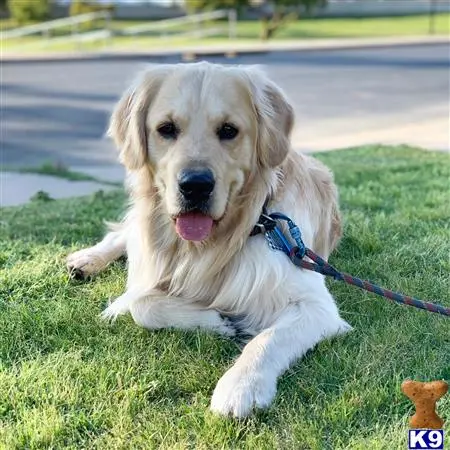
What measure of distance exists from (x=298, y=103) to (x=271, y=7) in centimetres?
2618

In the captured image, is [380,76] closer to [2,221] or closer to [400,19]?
[2,221]

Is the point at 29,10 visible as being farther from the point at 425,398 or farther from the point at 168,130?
the point at 425,398

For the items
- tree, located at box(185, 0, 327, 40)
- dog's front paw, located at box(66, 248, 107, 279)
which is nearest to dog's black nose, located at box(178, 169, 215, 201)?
dog's front paw, located at box(66, 248, 107, 279)

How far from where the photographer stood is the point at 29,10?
3719 cm

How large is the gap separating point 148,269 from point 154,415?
118 cm

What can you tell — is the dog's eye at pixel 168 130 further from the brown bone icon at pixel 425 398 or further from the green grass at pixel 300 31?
the green grass at pixel 300 31

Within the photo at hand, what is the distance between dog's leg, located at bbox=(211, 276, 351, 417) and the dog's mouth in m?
0.54

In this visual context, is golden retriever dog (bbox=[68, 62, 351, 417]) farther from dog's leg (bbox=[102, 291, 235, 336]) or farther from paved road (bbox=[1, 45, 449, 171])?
paved road (bbox=[1, 45, 449, 171])

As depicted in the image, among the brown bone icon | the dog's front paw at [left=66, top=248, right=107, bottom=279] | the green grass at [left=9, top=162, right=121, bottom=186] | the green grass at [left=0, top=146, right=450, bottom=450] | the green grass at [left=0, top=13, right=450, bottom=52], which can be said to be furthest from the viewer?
the green grass at [left=0, top=13, right=450, bottom=52]

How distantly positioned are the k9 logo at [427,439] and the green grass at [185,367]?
0.71 feet

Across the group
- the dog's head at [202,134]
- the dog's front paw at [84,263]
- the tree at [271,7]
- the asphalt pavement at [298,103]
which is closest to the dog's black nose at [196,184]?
the dog's head at [202,134]

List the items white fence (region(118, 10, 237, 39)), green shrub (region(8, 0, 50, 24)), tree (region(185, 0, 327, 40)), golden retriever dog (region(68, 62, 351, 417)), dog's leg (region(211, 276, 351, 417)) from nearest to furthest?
1. dog's leg (region(211, 276, 351, 417))
2. golden retriever dog (region(68, 62, 351, 417))
3. white fence (region(118, 10, 237, 39))
4. tree (region(185, 0, 327, 40))
5. green shrub (region(8, 0, 50, 24))

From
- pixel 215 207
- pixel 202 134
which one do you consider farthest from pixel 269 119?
pixel 215 207

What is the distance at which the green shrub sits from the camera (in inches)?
1446
